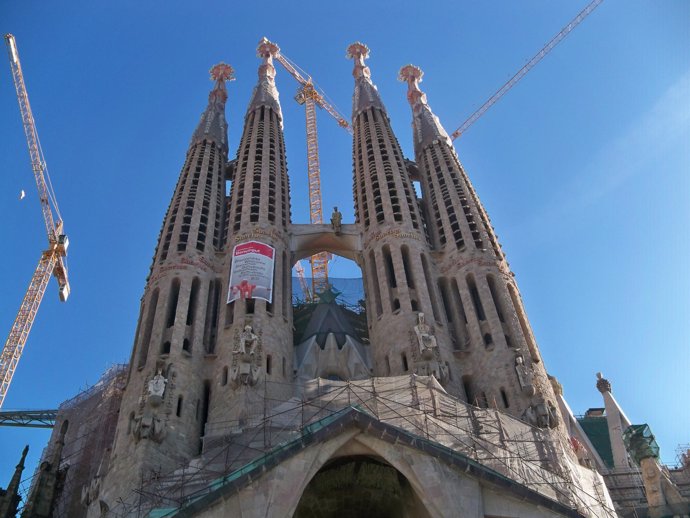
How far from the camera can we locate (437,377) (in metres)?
34.9

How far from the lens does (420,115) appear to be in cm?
5800

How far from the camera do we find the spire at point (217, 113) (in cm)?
5372

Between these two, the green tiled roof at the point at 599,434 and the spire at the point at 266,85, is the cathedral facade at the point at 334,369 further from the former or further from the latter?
the green tiled roof at the point at 599,434

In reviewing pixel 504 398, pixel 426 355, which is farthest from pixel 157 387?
pixel 504 398

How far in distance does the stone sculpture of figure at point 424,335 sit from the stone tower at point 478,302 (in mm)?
2394

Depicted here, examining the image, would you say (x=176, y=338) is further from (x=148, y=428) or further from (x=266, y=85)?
(x=266, y=85)

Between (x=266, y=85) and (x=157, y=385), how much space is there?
3504 centimetres

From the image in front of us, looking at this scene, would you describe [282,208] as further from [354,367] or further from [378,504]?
[378,504]

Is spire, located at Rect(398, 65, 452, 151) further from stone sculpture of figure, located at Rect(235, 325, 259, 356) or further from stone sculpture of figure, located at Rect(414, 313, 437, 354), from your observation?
stone sculpture of figure, located at Rect(235, 325, 259, 356)

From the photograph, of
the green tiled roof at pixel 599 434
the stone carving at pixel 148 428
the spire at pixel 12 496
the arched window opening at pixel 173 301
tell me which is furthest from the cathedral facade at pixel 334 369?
the green tiled roof at pixel 599 434

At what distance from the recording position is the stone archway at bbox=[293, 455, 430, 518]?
94.8 feet

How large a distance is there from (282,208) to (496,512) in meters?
28.1

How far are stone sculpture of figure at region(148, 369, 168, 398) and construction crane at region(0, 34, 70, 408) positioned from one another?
31469mm

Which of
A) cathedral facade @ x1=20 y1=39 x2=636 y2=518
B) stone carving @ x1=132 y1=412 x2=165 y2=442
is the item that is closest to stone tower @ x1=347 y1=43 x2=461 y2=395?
cathedral facade @ x1=20 y1=39 x2=636 y2=518
